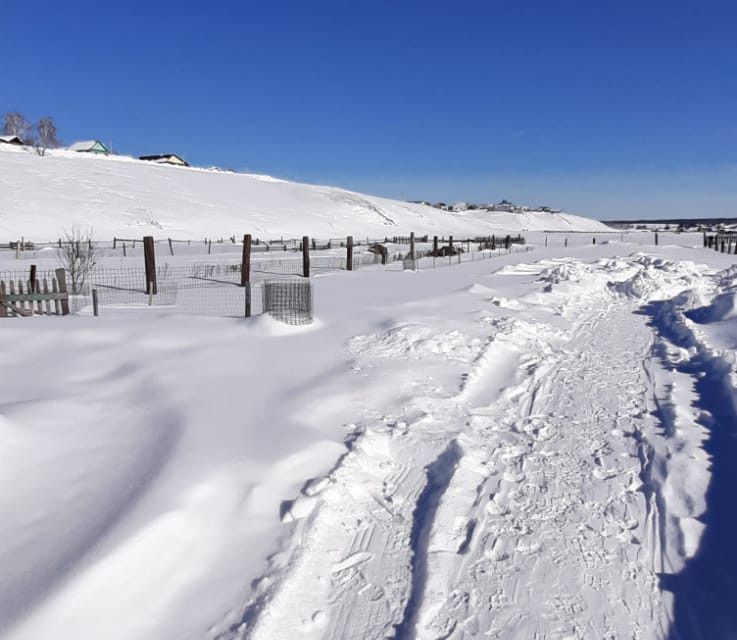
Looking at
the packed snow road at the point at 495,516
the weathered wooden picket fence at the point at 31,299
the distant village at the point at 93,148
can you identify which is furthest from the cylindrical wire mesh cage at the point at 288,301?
the distant village at the point at 93,148

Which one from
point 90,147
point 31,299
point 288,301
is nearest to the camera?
point 288,301

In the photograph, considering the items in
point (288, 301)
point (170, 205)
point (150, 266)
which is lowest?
point (288, 301)

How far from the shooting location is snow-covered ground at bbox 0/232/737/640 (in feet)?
10.9

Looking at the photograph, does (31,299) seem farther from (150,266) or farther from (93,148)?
(93,148)

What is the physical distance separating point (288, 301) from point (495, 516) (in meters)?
6.86

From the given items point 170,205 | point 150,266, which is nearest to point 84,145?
point 170,205

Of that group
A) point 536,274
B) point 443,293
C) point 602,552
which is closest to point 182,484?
point 602,552

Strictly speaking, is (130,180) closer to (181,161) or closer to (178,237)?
(178,237)

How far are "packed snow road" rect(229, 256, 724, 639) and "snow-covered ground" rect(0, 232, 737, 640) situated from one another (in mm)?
17

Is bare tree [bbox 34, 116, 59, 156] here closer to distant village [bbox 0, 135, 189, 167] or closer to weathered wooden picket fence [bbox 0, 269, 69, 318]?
distant village [bbox 0, 135, 189, 167]

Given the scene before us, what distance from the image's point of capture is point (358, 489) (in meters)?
4.76

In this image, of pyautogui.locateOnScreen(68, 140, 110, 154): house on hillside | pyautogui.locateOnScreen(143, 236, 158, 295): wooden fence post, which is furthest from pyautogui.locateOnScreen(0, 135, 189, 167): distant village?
pyautogui.locateOnScreen(143, 236, 158, 295): wooden fence post

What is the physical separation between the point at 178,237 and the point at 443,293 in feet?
135

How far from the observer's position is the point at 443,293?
16031 mm
